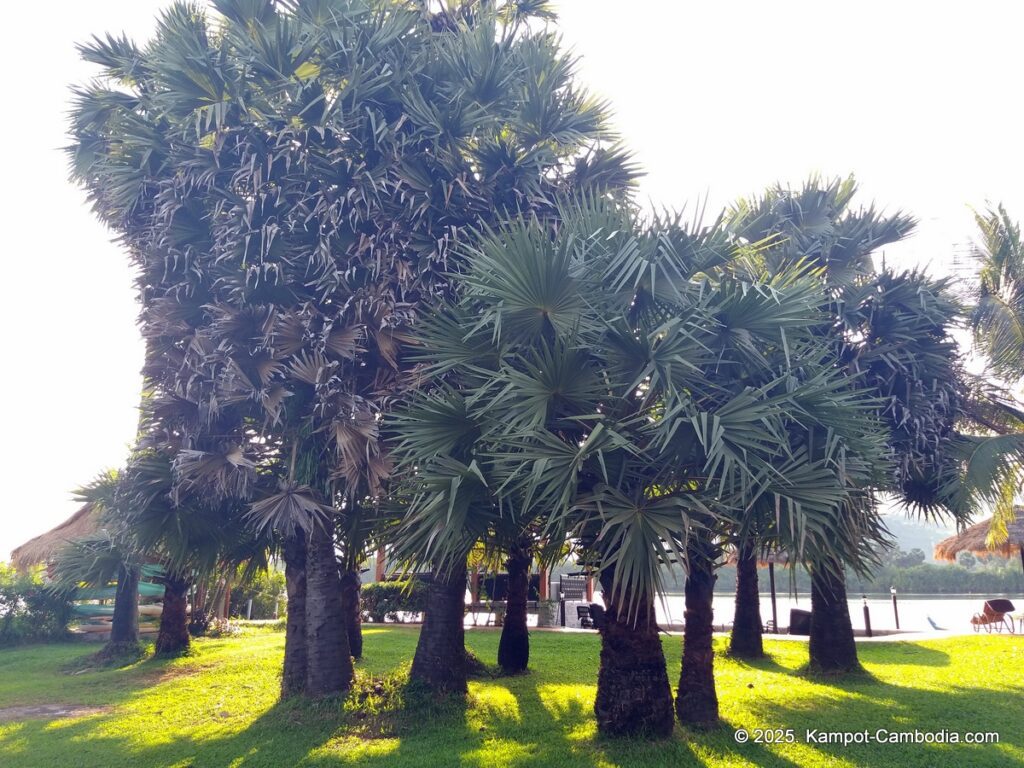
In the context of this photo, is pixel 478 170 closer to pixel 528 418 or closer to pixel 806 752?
pixel 528 418

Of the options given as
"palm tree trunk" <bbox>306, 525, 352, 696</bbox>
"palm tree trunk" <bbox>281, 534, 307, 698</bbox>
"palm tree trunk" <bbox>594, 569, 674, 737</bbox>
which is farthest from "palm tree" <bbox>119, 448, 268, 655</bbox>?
"palm tree trunk" <bbox>594, 569, 674, 737</bbox>

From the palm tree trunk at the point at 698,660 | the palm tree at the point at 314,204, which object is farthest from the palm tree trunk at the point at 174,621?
the palm tree trunk at the point at 698,660

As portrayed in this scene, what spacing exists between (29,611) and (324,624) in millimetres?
13740

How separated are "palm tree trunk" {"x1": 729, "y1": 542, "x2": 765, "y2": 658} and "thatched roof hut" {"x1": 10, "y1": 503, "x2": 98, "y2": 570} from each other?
15036mm

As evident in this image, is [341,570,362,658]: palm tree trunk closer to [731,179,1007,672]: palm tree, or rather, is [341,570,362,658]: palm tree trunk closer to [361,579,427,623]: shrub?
[731,179,1007,672]: palm tree

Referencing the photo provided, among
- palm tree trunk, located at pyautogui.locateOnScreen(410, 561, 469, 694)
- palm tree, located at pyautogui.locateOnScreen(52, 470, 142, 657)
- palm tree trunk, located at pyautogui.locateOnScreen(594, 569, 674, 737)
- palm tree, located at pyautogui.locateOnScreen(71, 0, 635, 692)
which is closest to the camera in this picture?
palm tree trunk, located at pyautogui.locateOnScreen(594, 569, 674, 737)

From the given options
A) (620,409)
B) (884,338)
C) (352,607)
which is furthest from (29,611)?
(884,338)

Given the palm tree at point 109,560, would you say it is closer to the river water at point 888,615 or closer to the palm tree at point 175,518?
the palm tree at point 175,518

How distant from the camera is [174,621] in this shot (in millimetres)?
14609

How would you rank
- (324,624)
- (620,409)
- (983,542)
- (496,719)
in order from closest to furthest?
(620,409), (496,719), (324,624), (983,542)

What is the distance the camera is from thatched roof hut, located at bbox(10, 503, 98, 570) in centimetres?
1778

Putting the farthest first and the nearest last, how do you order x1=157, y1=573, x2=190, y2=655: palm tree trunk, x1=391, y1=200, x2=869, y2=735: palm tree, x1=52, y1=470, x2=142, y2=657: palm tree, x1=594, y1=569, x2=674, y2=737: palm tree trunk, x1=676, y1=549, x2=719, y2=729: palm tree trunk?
x1=157, y1=573, x2=190, y2=655: palm tree trunk
x1=52, y1=470, x2=142, y2=657: palm tree
x1=676, y1=549, x2=719, y2=729: palm tree trunk
x1=594, y1=569, x2=674, y2=737: palm tree trunk
x1=391, y1=200, x2=869, y2=735: palm tree

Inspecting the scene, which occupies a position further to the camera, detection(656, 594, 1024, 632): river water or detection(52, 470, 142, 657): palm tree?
detection(656, 594, 1024, 632): river water

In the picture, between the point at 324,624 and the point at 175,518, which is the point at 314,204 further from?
the point at 324,624
